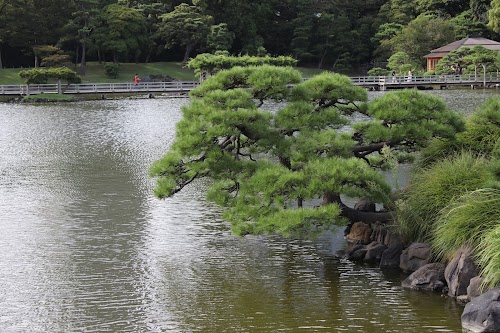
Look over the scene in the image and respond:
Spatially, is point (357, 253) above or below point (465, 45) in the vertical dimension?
below

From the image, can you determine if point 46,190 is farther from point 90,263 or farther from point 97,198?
point 90,263

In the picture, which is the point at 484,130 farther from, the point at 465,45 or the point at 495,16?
the point at 495,16

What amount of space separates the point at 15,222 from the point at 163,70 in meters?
48.0

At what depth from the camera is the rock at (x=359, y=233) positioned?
13.7 meters

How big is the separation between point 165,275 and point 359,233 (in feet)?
11.3

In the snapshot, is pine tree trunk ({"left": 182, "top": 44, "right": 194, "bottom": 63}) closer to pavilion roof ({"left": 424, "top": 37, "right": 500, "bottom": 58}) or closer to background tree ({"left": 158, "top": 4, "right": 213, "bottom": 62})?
background tree ({"left": 158, "top": 4, "right": 213, "bottom": 62})

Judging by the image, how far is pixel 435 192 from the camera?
12406 mm

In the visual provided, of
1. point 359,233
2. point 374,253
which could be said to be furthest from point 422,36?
point 374,253

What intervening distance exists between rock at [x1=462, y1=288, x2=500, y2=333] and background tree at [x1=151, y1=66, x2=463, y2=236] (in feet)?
8.78

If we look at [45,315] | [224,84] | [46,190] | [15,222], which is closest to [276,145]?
[224,84]

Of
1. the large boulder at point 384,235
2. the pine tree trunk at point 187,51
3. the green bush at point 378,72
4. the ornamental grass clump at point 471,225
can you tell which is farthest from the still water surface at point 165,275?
the pine tree trunk at point 187,51

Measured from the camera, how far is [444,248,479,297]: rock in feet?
35.3

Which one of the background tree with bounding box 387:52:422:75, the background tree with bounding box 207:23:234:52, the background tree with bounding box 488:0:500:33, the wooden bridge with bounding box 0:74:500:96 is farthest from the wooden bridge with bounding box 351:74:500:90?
the background tree with bounding box 207:23:234:52

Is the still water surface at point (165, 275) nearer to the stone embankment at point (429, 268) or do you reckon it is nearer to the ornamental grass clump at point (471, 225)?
the stone embankment at point (429, 268)
